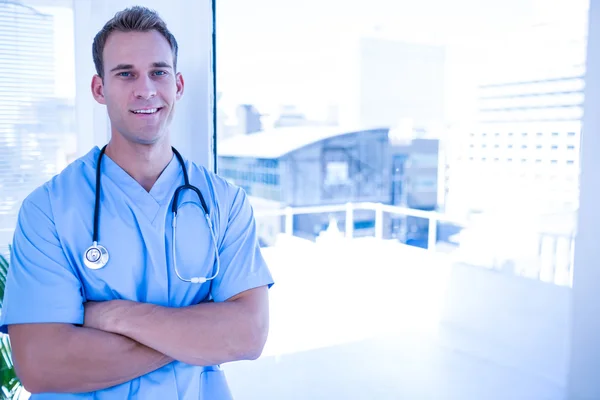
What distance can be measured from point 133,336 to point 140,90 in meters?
0.36

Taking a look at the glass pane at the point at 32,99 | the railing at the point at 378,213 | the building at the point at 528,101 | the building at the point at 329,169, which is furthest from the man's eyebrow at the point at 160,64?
the building at the point at 329,169

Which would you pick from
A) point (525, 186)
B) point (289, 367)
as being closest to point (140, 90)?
point (289, 367)

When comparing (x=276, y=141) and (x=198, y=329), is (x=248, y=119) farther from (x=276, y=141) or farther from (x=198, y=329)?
(x=198, y=329)

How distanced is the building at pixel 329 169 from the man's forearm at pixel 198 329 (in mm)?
7517

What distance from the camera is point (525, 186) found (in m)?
3.70

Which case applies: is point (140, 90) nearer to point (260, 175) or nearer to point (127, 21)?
point (127, 21)

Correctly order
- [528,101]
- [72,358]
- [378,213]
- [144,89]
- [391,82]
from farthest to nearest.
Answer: [391,82] → [378,213] → [528,101] → [144,89] → [72,358]

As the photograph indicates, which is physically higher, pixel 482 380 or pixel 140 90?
pixel 140 90

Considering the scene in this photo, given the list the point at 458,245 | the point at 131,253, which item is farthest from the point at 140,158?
the point at 458,245

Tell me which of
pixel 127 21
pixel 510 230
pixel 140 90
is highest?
pixel 127 21

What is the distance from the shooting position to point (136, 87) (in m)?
0.75

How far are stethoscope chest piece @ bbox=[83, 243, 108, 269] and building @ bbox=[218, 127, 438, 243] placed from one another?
300 inches

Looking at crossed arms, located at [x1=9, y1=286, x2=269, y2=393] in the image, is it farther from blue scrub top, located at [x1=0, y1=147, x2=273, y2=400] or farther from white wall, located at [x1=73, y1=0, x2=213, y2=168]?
white wall, located at [x1=73, y1=0, x2=213, y2=168]

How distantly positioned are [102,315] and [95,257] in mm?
82
